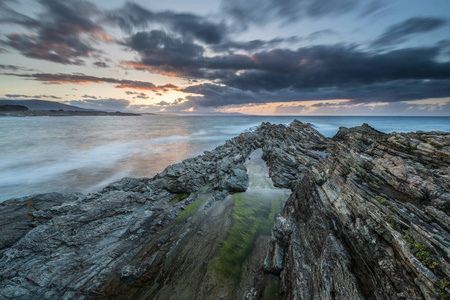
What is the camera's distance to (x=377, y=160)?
12.9m

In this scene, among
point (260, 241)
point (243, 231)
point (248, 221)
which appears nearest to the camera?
point (260, 241)

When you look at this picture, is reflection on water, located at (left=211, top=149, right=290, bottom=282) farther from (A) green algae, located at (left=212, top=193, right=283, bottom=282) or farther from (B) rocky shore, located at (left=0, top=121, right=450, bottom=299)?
(B) rocky shore, located at (left=0, top=121, right=450, bottom=299)

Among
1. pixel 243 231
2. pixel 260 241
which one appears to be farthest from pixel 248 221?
pixel 260 241

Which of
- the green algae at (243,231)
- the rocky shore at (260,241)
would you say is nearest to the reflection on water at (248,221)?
the green algae at (243,231)

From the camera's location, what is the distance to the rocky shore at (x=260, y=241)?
7.37 metres

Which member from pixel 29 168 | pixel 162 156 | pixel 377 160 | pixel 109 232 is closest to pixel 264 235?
Result: pixel 377 160

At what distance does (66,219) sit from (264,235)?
16.2 m

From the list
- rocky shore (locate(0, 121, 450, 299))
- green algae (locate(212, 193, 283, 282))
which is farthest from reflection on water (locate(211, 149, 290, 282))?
rocky shore (locate(0, 121, 450, 299))

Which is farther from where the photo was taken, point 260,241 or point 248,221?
point 248,221

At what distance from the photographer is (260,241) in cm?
1362

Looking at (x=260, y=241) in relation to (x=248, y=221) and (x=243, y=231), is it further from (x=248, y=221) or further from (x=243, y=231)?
(x=248, y=221)

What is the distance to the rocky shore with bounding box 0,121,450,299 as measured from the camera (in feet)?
24.2

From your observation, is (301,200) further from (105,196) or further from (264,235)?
(105,196)

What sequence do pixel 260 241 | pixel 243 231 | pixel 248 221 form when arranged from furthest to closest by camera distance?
1. pixel 248 221
2. pixel 243 231
3. pixel 260 241
